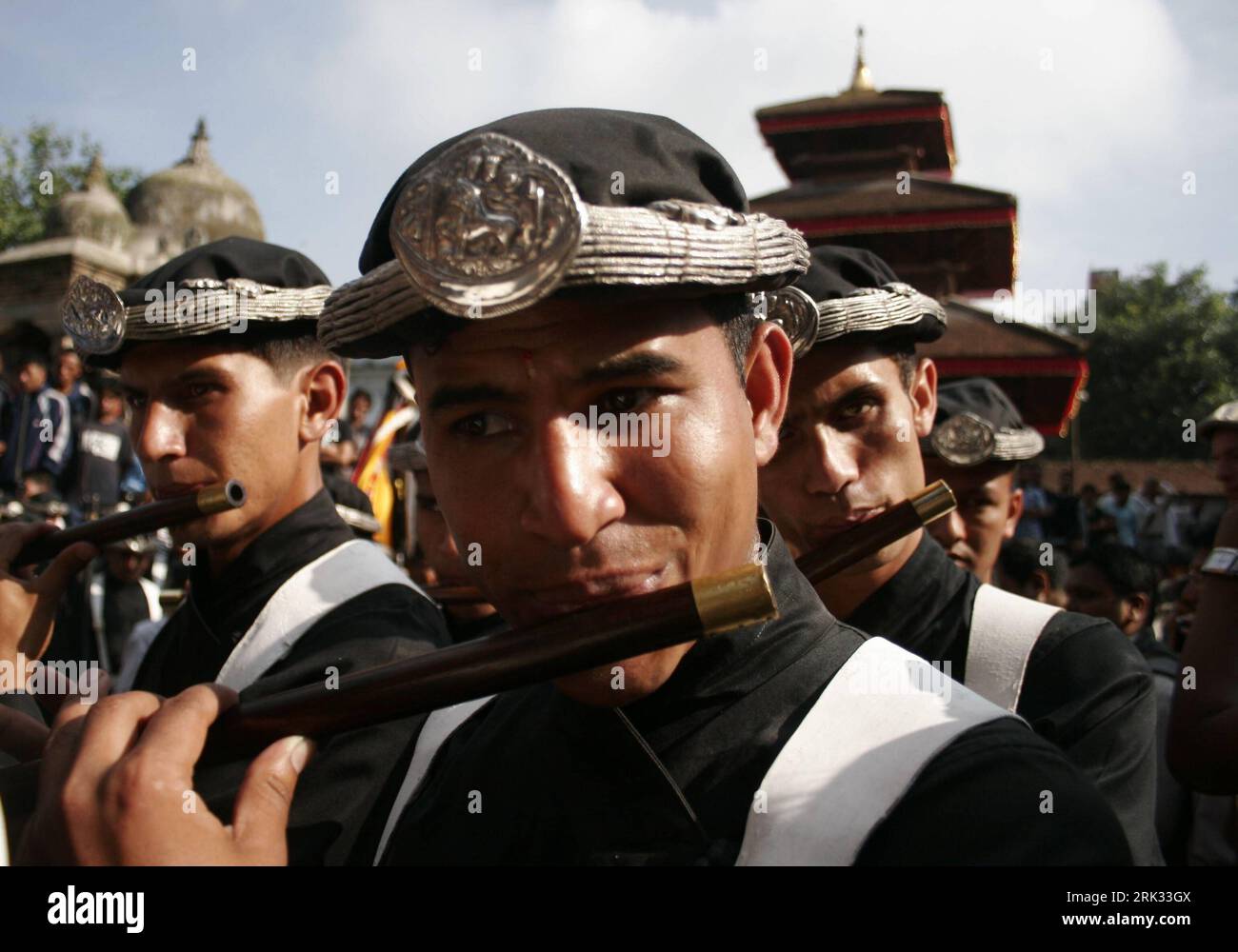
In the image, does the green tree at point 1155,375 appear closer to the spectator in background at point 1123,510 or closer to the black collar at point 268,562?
the spectator in background at point 1123,510

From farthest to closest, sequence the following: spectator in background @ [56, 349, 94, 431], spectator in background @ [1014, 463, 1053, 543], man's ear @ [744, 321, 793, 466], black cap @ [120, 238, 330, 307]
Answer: spectator in background @ [1014, 463, 1053, 543]
spectator in background @ [56, 349, 94, 431]
black cap @ [120, 238, 330, 307]
man's ear @ [744, 321, 793, 466]

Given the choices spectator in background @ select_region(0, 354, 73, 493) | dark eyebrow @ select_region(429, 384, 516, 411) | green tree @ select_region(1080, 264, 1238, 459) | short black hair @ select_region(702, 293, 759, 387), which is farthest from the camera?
green tree @ select_region(1080, 264, 1238, 459)

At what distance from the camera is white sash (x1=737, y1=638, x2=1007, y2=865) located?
1604 millimetres

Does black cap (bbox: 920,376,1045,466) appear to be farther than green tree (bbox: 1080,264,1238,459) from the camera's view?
No

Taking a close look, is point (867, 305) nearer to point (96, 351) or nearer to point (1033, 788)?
point (1033, 788)

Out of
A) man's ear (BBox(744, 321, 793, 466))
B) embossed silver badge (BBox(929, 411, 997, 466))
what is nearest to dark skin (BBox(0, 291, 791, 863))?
man's ear (BBox(744, 321, 793, 466))

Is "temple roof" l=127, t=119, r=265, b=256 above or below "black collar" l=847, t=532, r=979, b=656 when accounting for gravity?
above

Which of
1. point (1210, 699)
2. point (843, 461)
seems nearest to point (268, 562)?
point (843, 461)

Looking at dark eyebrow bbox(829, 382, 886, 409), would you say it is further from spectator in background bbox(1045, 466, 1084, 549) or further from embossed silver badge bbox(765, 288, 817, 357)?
spectator in background bbox(1045, 466, 1084, 549)

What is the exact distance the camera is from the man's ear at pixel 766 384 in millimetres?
2041

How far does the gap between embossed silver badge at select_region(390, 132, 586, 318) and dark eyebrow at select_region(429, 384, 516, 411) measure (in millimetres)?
154

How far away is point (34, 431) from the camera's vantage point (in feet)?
39.0

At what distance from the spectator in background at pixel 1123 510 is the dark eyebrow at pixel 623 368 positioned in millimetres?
17652
